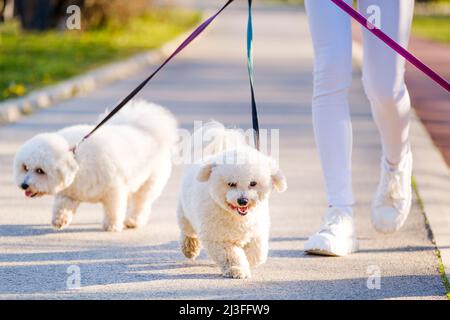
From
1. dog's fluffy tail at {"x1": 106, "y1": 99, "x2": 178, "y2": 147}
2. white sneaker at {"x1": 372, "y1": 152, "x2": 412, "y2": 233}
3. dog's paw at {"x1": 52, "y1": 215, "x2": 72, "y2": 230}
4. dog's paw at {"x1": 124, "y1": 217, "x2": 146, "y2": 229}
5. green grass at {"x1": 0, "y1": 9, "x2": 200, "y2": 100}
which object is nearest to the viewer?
white sneaker at {"x1": 372, "y1": 152, "x2": 412, "y2": 233}

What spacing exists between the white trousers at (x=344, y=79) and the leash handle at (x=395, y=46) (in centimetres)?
39

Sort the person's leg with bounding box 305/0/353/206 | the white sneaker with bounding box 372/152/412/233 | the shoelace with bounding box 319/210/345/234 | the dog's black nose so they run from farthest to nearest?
the white sneaker with bounding box 372/152/412/233 < the shoelace with bounding box 319/210/345/234 < the person's leg with bounding box 305/0/353/206 < the dog's black nose

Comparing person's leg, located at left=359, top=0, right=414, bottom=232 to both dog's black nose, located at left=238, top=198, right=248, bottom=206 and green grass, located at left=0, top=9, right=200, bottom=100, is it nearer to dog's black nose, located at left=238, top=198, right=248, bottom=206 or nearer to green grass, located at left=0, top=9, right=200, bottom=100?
dog's black nose, located at left=238, top=198, right=248, bottom=206

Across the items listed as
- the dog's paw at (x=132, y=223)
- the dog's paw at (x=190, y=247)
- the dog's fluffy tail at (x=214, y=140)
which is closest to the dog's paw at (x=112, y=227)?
the dog's paw at (x=132, y=223)

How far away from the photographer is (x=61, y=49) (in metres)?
19.7

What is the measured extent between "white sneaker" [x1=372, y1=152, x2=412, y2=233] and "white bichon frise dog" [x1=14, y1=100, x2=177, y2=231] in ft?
4.55

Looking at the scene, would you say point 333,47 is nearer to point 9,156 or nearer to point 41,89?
point 9,156

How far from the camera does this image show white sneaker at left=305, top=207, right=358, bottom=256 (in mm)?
5371

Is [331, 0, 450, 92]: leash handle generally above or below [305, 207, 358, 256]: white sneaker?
above

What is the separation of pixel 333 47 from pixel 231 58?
51.1ft

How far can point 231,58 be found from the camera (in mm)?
20875

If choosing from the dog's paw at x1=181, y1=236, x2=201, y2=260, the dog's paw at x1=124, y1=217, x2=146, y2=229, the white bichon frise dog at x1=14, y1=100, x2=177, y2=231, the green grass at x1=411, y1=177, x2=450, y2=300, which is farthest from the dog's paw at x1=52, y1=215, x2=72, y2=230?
the green grass at x1=411, y1=177, x2=450, y2=300

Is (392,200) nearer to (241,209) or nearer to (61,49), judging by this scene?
(241,209)
